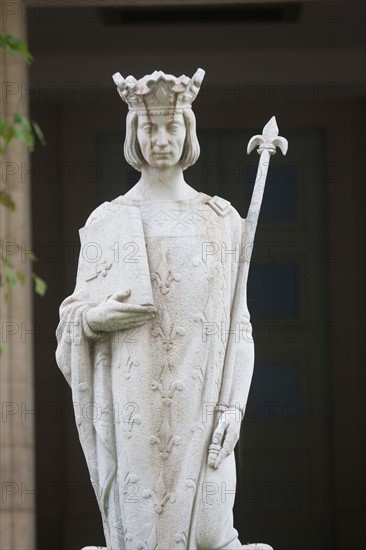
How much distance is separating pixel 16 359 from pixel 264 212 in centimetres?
259

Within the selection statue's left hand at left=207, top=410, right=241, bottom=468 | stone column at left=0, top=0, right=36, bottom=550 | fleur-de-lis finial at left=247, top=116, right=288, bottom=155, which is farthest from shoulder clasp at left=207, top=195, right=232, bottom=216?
stone column at left=0, top=0, right=36, bottom=550

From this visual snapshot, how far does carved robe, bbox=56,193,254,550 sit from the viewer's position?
39.6 ft

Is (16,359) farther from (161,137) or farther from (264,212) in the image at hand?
(161,137)

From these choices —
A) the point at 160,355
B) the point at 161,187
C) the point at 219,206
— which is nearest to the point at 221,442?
the point at 160,355

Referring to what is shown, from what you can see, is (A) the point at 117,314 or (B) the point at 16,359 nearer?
(A) the point at 117,314

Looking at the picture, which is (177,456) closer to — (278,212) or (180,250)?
(180,250)

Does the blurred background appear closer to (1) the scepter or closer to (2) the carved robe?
(1) the scepter

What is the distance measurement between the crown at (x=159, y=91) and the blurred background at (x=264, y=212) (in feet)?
24.4

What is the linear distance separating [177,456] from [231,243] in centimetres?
108

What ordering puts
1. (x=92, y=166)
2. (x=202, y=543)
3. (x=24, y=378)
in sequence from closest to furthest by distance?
(x=202, y=543), (x=24, y=378), (x=92, y=166)

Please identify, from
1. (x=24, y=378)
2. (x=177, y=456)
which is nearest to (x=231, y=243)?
(x=177, y=456)

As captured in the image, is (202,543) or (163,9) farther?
(163,9)

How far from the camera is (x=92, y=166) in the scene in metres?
20.0

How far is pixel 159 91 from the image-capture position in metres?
12.1
